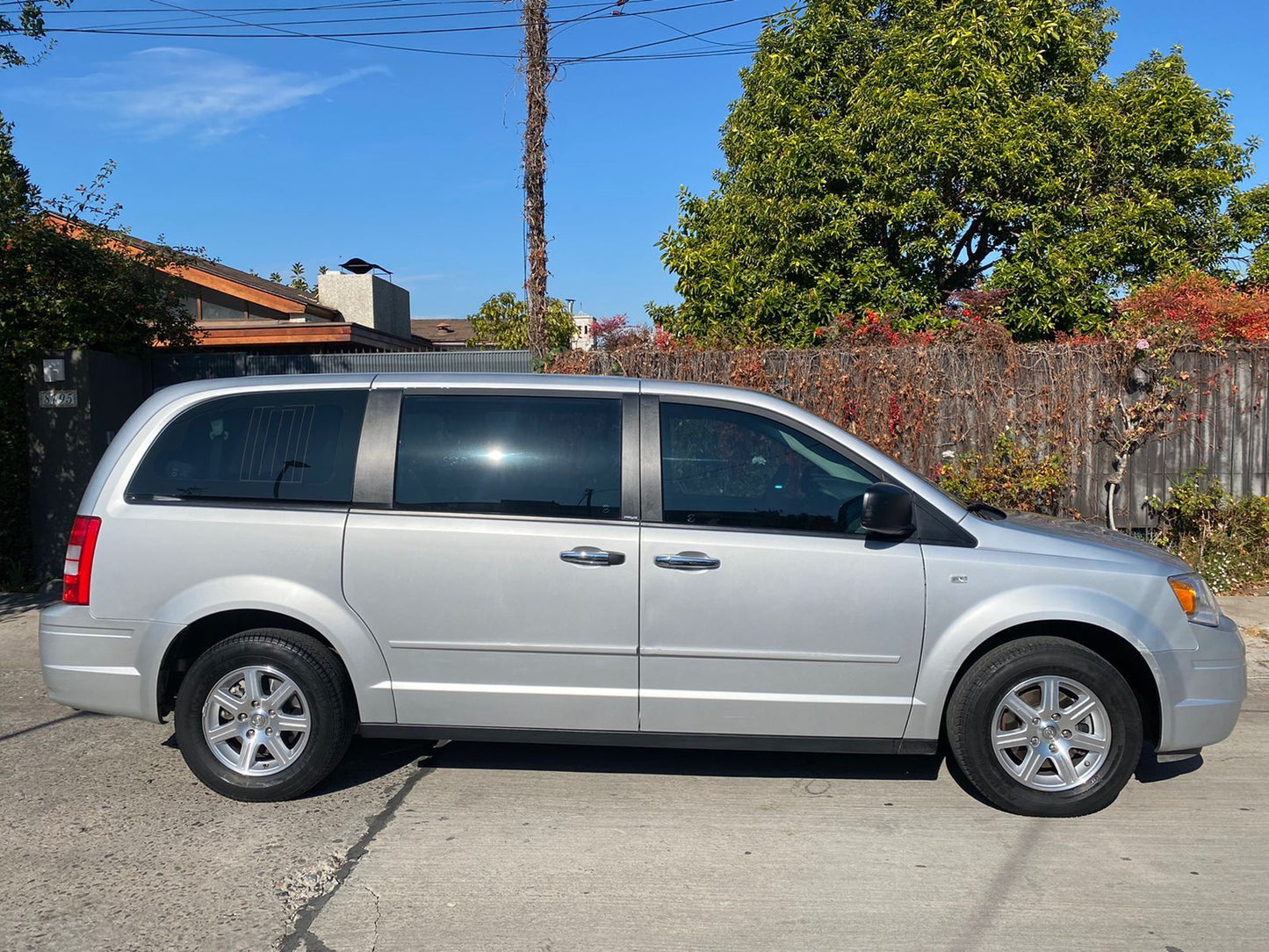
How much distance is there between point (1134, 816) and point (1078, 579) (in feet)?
3.70

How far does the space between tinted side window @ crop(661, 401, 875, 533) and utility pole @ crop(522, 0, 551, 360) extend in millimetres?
7869

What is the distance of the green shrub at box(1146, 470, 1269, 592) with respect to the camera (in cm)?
897

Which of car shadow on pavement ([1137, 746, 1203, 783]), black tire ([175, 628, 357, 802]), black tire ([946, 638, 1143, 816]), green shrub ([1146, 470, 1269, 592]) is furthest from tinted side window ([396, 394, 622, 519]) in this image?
green shrub ([1146, 470, 1269, 592])

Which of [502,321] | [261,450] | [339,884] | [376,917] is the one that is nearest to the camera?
[376,917]

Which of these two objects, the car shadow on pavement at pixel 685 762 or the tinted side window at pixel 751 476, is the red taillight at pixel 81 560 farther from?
the tinted side window at pixel 751 476

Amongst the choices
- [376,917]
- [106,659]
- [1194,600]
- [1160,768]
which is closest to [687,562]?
[376,917]

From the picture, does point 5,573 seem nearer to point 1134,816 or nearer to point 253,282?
point 1134,816

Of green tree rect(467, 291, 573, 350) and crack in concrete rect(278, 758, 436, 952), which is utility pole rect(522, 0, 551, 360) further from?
green tree rect(467, 291, 573, 350)

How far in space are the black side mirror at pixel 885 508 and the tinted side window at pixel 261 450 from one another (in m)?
2.30

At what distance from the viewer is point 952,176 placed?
41.9 feet

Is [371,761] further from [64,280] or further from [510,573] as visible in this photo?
[64,280]

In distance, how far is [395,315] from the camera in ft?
83.8

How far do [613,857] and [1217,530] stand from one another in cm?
766

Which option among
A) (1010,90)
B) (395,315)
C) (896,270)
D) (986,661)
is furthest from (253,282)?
(986,661)
